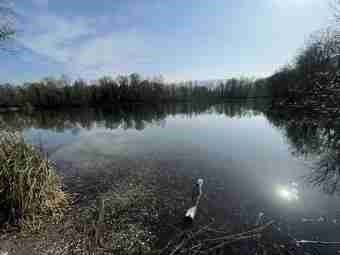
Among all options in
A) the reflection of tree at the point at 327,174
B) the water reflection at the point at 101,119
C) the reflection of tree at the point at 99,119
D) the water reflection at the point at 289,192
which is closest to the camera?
the water reflection at the point at 289,192

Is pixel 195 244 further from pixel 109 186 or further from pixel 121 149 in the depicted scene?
pixel 121 149

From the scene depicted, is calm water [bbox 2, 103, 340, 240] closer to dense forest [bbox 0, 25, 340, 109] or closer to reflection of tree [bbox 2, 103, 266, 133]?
reflection of tree [bbox 2, 103, 266, 133]

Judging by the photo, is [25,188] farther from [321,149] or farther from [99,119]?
[99,119]

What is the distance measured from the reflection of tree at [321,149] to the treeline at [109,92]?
6026 centimetres

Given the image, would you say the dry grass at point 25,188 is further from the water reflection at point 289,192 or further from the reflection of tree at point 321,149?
the reflection of tree at point 321,149

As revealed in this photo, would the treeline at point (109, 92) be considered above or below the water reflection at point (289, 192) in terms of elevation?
above

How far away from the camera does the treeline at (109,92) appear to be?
60.0m

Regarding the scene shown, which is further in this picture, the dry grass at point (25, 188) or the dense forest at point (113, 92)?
the dense forest at point (113, 92)

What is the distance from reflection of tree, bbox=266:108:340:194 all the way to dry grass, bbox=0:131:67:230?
9.77 metres

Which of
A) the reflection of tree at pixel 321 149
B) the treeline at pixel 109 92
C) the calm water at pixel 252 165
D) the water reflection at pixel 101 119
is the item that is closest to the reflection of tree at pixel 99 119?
the water reflection at pixel 101 119

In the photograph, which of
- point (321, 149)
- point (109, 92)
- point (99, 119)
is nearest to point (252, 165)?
point (321, 149)

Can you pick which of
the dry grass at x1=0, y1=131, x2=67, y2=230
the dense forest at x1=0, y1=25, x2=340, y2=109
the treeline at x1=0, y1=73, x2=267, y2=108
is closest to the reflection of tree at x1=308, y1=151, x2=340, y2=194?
the dry grass at x1=0, y1=131, x2=67, y2=230

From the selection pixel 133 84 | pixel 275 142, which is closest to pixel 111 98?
pixel 133 84

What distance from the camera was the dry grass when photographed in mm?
4791
